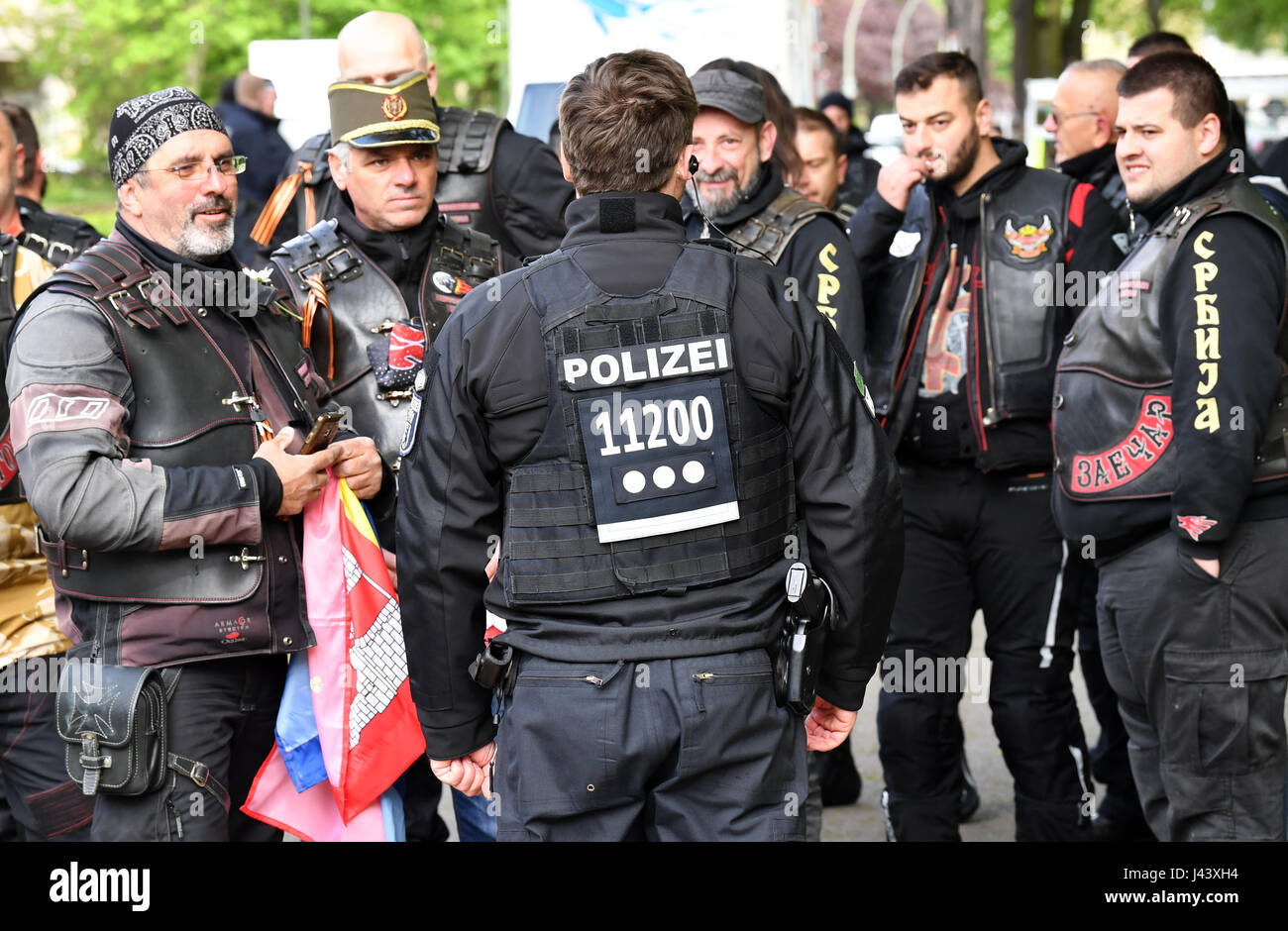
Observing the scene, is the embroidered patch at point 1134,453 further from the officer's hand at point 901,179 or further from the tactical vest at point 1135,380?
the officer's hand at point 901,179

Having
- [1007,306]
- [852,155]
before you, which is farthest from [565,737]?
[852,155]

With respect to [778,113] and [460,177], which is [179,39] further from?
[778,113]

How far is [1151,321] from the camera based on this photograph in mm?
4211

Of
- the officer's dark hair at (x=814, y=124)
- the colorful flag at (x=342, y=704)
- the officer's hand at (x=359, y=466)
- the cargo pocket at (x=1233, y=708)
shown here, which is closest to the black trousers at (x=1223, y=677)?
the cargo pocket at (x=1233, y=708)

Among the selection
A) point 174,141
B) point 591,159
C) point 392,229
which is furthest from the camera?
point 392,229

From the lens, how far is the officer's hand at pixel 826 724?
11.0 ft

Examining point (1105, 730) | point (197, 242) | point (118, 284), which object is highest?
point (197, 242)

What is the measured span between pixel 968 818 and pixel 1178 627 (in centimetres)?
183

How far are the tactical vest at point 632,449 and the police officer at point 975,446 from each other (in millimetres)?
2028

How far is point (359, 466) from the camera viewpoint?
13.2 ft

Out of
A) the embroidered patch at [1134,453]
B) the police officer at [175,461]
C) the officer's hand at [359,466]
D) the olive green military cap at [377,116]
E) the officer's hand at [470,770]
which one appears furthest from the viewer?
the olive green military cap at [377,116]

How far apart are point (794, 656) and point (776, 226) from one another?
2.16m
